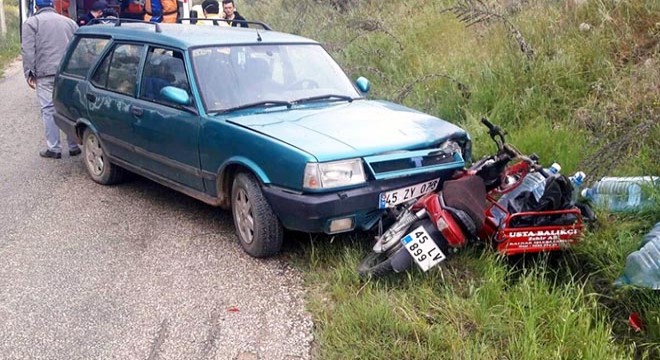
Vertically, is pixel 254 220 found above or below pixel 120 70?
below

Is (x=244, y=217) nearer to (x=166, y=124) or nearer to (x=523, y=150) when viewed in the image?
(x=166, y=124)

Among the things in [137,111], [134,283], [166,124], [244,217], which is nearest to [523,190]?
[244,217]

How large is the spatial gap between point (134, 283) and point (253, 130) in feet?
4.30

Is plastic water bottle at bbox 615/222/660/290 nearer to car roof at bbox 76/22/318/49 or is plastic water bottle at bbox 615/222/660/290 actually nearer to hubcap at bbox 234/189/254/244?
hubcap at bbox 234/189/254/244

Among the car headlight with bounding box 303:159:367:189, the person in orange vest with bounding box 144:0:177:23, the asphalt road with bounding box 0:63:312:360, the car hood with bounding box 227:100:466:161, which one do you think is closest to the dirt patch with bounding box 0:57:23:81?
the person in orange vest with bounding box 144:0:177:23


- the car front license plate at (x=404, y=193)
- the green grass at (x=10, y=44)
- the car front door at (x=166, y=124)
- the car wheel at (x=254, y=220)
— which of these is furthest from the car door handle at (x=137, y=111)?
the green grass at (x=10, y=44)

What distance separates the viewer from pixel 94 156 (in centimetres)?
680

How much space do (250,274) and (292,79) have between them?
1.83 metres

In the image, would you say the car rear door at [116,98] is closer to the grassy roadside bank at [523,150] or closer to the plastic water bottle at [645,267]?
the grassy roadside bank at [523,150]

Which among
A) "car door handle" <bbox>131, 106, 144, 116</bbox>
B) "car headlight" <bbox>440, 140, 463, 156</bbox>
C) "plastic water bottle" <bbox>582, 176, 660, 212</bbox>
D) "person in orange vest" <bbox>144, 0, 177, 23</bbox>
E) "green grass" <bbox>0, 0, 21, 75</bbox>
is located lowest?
"green grass" <bbox>0, 0, 21, 75</bbox>

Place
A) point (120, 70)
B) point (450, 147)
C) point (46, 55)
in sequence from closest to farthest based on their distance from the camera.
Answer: point (450, 147) < point (120, 70) < point (46, 55)

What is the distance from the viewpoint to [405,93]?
294 inches

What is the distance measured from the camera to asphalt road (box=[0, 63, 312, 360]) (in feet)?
12.1

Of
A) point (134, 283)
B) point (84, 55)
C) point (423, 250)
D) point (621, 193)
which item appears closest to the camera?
point (423, 250)
